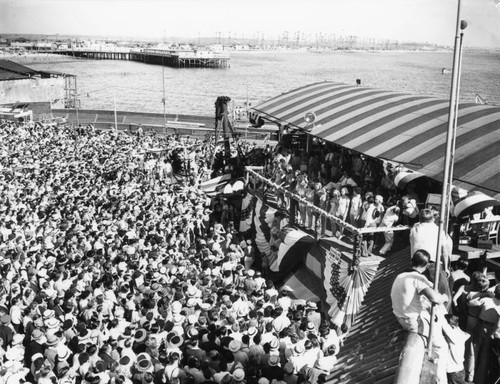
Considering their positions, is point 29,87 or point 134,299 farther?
point 29,87

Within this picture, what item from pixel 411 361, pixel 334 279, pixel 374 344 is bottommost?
pixel 334 279

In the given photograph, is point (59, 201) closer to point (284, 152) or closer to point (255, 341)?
point (284, 152)

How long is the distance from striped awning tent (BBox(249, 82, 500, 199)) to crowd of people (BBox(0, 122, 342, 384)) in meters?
4.65

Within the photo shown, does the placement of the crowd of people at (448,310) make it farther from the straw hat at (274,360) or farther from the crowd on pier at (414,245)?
the straw hat at (274,360)

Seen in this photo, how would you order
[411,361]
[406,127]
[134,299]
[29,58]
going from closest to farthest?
1. [411,361]
2. [134,299]
3. [406,127]
4. [29,58]

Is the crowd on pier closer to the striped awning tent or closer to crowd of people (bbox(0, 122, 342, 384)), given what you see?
the striped awning tent

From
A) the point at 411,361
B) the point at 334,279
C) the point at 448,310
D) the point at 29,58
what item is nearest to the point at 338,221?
the point at 334,279

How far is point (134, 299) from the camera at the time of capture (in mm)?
9617

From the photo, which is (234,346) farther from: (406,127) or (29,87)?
(29,87)

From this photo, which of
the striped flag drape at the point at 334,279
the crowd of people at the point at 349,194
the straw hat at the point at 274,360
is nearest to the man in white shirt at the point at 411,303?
the straw hat at the point at 274,360

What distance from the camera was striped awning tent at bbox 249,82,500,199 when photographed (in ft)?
40.0

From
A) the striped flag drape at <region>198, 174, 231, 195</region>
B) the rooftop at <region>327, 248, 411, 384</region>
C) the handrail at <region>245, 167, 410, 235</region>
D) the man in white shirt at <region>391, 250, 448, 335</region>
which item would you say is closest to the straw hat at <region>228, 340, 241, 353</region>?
the rooftop at <region>327, 248, 411, 384</region>

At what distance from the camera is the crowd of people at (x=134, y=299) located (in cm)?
756

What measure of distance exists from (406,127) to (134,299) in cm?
1010
